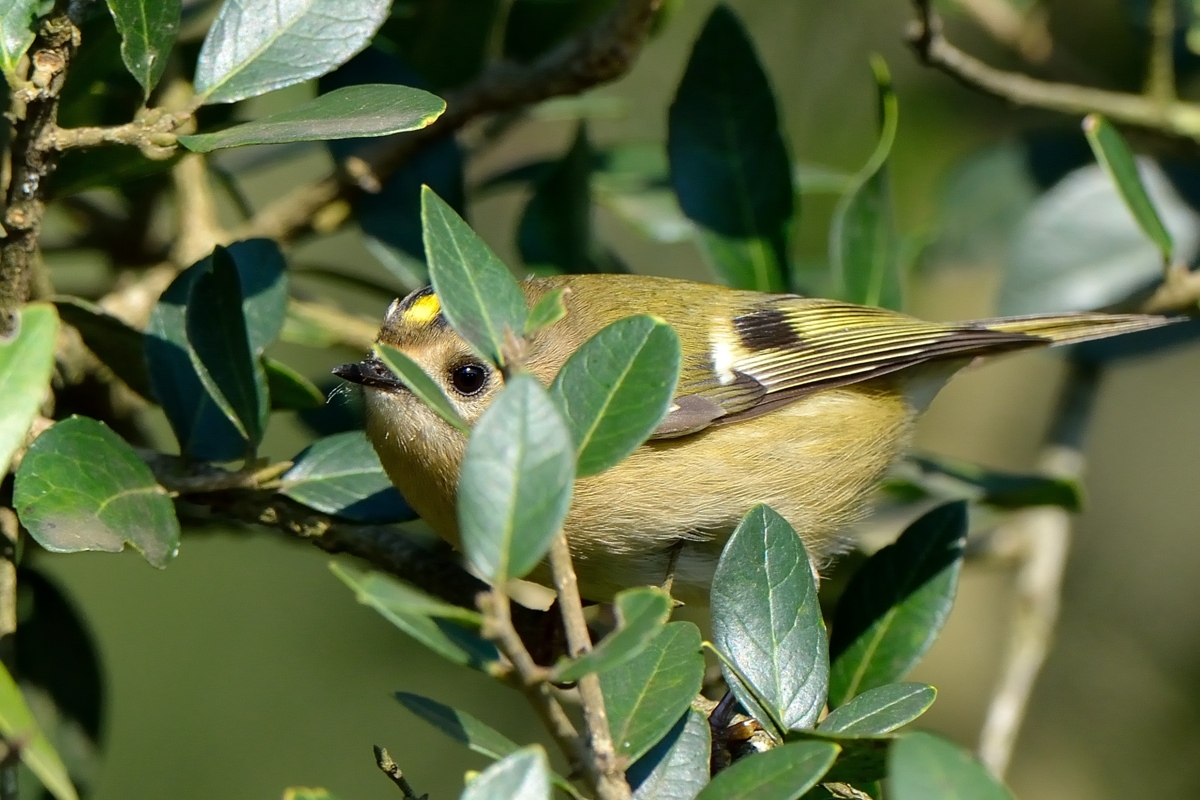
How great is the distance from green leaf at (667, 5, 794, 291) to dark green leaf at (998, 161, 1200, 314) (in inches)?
26.4

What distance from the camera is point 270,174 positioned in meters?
5.34

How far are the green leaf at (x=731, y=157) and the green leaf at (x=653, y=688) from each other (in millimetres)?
1150

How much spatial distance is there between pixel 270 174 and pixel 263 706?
2.23 meters

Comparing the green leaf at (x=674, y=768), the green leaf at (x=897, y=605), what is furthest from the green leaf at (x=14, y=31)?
the green leaf at (x=897, y=605)

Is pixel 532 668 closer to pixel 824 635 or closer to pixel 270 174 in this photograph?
pixel 824 635

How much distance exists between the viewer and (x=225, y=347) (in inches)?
64.9

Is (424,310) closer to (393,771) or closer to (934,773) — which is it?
(393,771)

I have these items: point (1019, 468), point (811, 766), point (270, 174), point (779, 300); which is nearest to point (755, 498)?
point (779, 300)

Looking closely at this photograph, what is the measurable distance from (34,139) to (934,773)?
110cm

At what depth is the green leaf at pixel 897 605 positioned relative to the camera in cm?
181

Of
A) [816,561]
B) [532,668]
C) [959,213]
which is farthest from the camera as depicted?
[959,213]

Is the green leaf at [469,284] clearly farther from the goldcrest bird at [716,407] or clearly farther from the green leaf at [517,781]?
the goldcrest bird at [716,407]

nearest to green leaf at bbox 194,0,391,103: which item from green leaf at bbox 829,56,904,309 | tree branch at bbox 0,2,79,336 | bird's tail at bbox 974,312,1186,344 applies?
tree branch at bbox 0,2,79,336

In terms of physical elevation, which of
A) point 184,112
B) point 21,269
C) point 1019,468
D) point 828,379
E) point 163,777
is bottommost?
point 163,777
